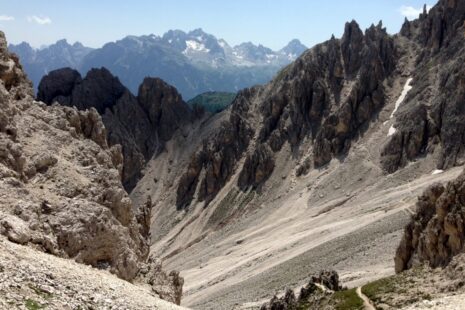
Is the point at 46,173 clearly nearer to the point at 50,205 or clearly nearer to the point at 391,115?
the point at 50,205

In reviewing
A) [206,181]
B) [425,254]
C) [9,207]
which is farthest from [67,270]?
[206,181]

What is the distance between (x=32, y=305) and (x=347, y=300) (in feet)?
122

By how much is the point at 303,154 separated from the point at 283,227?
128ft

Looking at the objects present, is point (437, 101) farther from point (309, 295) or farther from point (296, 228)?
point (309, 295)

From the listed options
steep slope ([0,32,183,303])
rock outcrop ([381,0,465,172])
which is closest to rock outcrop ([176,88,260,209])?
rock outcrop ([381,0,465,172])

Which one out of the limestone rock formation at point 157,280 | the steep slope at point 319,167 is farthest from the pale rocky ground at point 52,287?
the steep slope at point 319,167

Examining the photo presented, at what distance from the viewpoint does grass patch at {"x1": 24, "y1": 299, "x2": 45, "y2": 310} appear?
22.3m

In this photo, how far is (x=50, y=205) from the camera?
3725cm

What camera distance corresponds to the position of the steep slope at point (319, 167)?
321ft

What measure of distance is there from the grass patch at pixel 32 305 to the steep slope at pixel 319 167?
2385 inches

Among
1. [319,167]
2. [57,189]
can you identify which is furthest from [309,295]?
[319,167]

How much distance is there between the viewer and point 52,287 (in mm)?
24906

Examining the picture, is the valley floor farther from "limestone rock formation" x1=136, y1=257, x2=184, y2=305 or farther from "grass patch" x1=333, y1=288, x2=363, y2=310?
"limestone rock formation" x1=136, y1=257, x2=184, y2=305

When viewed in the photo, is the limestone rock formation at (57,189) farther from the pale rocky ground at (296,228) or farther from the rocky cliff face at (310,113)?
the rocky cliff face at (310,113)
